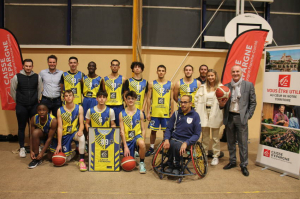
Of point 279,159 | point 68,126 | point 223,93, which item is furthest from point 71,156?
point 279,159

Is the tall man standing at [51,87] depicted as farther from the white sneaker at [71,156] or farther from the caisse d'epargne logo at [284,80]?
the caisse d'epargne logo at [284,80]

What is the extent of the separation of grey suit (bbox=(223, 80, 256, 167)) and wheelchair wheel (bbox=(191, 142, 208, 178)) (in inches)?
25.1

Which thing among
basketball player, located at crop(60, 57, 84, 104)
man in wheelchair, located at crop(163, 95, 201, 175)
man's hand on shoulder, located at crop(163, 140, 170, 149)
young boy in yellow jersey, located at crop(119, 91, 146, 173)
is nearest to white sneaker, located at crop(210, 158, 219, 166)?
man in wheelchair, located at crop(163, 95, 201, 175)

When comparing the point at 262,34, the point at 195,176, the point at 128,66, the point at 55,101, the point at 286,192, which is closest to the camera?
the point at 286,192

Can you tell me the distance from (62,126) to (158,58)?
3.09 metres

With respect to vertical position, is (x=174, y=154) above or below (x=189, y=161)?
above

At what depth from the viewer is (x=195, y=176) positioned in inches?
149

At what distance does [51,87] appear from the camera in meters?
4.80

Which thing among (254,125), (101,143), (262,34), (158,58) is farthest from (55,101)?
(254,125)

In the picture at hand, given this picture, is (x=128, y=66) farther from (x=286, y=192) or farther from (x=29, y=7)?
(x=286, y=192)

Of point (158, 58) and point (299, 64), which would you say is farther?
point (158, 58)

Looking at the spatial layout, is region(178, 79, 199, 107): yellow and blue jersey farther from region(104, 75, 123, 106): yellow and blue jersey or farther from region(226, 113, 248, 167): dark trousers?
region(104, 75, 123, 106): yellow and blue jersey

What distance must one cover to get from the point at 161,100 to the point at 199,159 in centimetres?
141

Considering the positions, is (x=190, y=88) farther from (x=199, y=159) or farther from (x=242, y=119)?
(x=199, y=159)
